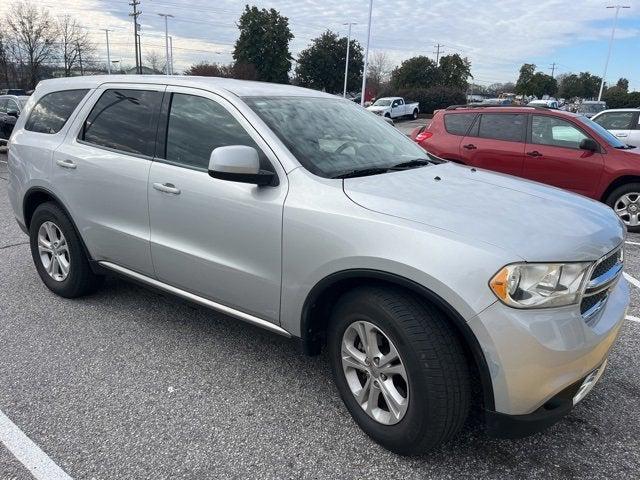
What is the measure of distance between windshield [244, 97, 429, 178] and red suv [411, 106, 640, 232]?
4446 mm

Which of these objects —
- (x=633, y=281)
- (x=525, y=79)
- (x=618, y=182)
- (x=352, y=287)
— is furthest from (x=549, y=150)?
(x=525, y=79)

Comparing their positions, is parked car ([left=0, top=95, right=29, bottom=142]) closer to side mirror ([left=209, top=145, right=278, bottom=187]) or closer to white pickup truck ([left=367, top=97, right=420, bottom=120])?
side mirror ([left=209, top=145, right=278, bottom=187])

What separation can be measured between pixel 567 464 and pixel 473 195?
4.44 feet

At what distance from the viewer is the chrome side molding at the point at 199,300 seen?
280cm

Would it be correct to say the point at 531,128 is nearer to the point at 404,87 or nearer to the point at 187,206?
the point at 187,206

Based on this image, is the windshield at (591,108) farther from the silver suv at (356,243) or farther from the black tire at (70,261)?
the black tire at (70,261)

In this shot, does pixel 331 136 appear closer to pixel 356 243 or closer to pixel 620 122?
pixel 356 243

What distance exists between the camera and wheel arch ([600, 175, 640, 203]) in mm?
6863

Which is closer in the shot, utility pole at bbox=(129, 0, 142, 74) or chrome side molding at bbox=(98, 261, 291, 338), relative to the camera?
chrome side molding at bbox=(98, 261, 291, 338)

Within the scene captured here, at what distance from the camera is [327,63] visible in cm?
5525

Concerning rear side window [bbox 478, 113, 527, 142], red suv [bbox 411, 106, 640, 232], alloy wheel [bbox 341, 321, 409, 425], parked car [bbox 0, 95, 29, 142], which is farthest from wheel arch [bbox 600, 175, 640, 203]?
parked car [bbox 0, 95, 29, 142]

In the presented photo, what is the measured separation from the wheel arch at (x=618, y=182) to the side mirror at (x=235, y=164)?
20.1ft

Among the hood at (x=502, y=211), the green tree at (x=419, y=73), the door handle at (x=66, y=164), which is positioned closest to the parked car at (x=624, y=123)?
the hood at (x=502, y=211)

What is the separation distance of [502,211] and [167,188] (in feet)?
6.36
